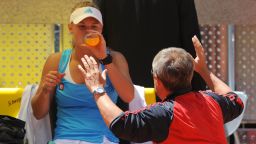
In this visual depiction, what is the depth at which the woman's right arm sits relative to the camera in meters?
2.49

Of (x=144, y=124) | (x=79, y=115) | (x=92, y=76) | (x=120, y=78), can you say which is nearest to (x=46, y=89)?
(x=79, y=115)

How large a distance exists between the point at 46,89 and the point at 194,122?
0.94 metres

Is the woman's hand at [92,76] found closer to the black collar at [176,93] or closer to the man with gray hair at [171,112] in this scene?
the man with gray hair at [171,112]

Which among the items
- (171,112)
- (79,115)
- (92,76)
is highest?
(92,76)

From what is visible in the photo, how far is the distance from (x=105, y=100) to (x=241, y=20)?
2449mm

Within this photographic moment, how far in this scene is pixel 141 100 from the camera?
266 cm

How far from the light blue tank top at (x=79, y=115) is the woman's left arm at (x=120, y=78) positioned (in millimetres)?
98

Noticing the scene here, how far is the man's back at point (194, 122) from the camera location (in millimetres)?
1949

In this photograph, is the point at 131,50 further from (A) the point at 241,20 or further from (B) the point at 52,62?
(A) the point at 241,20

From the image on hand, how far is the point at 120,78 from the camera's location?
244cm

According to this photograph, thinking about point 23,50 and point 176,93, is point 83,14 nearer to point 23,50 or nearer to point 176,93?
point 176,93

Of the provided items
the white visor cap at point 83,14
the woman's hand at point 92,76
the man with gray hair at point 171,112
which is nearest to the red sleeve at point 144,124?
the man with gray hair at point 171,112

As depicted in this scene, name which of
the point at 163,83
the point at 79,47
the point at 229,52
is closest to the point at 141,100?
the point at 79,47

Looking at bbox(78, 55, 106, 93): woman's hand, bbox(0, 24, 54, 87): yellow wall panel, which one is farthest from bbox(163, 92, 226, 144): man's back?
bbox(0, 24, 54, 87): yellow wall panel
